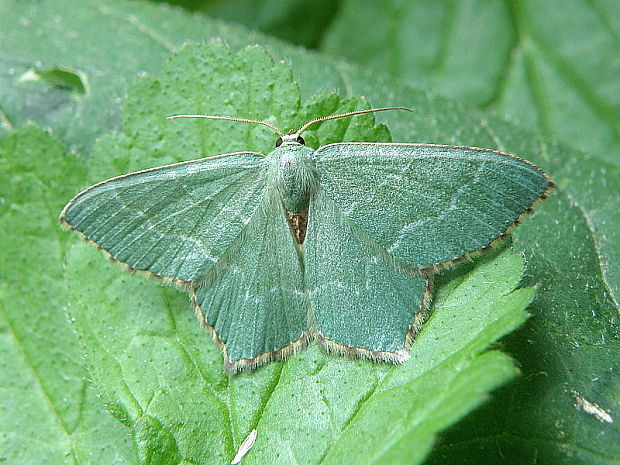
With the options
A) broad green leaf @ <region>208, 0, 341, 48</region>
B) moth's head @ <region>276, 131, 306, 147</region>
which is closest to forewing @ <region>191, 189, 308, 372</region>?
moth's head @ <region>276, 131, 306, 147</region>

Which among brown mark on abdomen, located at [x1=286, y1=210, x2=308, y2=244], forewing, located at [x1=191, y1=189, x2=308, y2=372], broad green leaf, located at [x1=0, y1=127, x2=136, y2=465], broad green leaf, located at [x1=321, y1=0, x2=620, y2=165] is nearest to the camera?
forewing, located at [x1=191, y1=189, x2=308, y2=372]

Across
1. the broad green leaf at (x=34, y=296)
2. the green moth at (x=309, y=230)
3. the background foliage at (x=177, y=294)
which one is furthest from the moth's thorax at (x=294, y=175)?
the broad green leaf at (x=34, y=296)

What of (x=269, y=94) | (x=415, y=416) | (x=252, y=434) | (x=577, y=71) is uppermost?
(x=577, y=71)

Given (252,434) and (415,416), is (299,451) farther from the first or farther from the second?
(415,416)

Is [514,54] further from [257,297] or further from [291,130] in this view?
[257,297]

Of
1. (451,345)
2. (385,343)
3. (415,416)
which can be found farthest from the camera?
(385,343)

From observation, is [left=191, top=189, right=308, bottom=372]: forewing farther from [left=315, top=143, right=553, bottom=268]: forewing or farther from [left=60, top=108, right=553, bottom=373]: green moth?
[left=315, top=143, right=553, bottom=268]: forewing

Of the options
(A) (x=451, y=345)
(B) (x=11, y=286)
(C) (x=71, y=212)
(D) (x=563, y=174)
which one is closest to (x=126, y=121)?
(C) (x=71, y=212)
